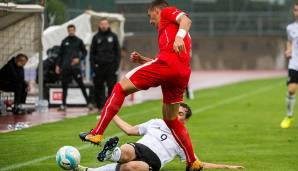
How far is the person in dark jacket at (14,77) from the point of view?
21312 millimetres

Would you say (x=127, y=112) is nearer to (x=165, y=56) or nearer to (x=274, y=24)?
(x=165, y=56)

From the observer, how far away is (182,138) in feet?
35.1

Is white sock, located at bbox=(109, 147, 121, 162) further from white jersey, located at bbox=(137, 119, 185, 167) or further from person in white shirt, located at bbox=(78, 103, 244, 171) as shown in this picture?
white jersey, located at bbox=(137, 119, 185, 167)

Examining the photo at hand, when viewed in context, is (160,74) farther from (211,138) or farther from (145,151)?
(211,138)

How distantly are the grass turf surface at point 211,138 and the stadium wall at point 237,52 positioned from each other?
122ft

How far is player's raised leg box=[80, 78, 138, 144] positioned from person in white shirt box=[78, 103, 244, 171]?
11.9 inches

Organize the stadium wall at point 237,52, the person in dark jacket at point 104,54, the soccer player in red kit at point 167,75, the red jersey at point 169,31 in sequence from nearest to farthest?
the soccer player in red kit at point 167,75 < the red jersey at point 169,31 < the person in dark jacket at point 104,54 < the stadium wall at point 237,52

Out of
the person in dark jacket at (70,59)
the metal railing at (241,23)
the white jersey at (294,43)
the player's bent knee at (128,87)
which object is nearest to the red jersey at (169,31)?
the player's bent knee at (128,87)

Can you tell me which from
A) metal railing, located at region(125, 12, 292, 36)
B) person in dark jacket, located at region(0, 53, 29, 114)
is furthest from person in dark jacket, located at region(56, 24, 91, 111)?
metal railing, located at region(125, 12, 292, 36)

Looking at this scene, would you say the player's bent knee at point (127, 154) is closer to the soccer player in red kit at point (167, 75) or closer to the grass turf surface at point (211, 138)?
the soccer player in red kit at point (167, 75)

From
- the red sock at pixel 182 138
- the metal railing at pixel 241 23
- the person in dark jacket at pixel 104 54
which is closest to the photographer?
the red sock at pixel 182 138

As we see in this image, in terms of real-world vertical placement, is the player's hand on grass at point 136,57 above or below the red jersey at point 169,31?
below

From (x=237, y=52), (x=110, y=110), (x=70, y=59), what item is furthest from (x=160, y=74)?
(x=237, y=52)

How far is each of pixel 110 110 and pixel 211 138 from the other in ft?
18.7
